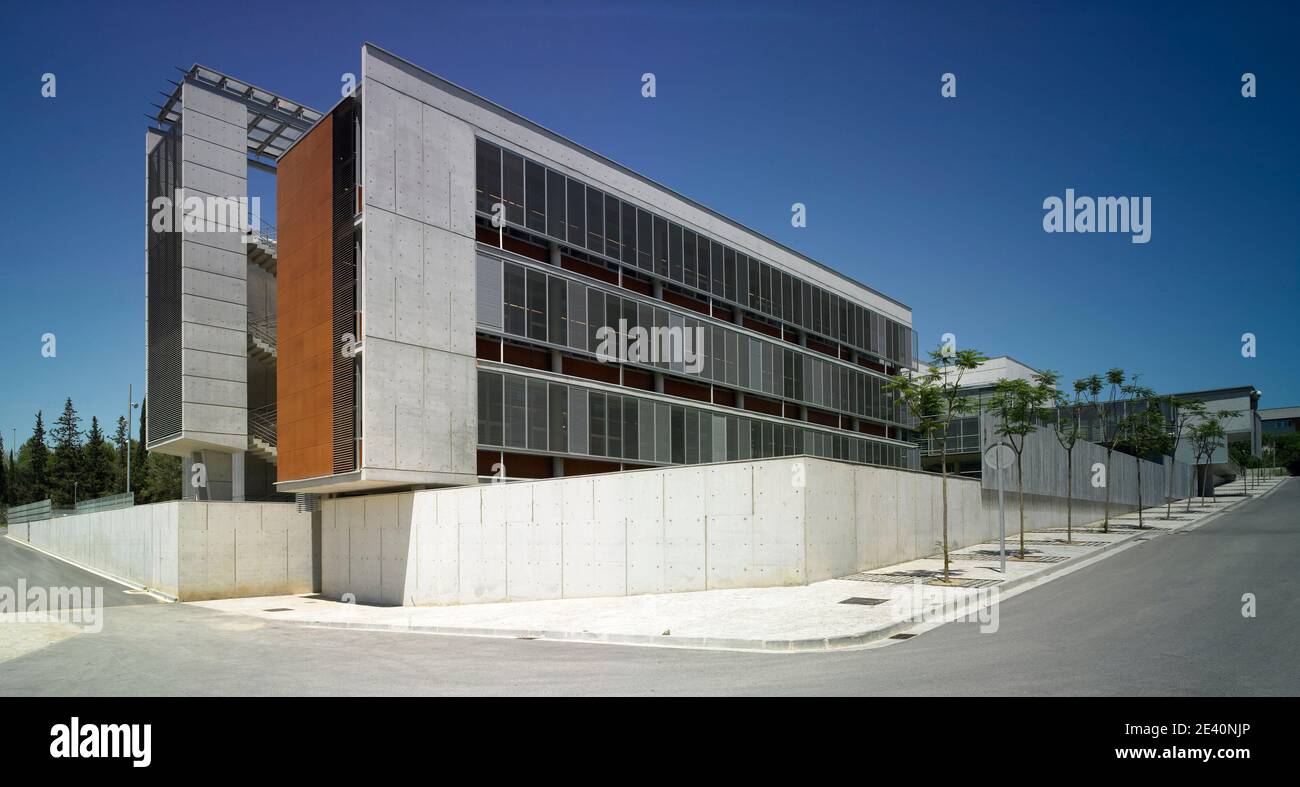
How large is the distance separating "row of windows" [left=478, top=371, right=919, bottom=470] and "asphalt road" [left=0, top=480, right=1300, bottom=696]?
11.6 m

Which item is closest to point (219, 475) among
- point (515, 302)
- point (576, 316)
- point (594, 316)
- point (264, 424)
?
point (264, 424)

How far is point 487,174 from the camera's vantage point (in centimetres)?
3077

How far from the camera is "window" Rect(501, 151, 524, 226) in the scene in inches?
1236

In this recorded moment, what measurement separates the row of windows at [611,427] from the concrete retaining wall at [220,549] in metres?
10.00

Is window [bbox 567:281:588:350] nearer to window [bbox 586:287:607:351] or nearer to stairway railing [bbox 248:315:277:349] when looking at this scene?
window [bbox 586:287:607:351]

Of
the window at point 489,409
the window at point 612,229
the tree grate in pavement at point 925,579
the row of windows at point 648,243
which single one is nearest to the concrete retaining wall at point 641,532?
the tree grate in pavement at point 925,579

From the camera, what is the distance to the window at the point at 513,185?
31.4 metres

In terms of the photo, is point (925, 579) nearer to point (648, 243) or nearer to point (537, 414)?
point (537, 414)

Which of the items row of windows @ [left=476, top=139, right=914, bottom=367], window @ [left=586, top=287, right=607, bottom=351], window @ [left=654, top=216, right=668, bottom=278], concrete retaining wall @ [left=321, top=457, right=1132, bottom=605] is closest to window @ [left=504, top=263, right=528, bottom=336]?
row of windows @ [left=476, top=139, right=914, bottom=367]

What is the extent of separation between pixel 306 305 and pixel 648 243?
14.7 metres
